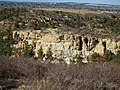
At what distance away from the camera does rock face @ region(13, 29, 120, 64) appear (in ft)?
126

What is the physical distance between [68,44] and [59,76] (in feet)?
104

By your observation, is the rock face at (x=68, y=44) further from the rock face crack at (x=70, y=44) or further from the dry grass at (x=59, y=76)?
the dry grass at (x=59, y=76)

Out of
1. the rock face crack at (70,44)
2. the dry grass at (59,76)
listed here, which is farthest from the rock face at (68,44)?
the dry grass at (59,76)

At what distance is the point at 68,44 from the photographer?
39406 millimetres

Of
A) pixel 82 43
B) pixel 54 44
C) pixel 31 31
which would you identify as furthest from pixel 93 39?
pixel 31 31

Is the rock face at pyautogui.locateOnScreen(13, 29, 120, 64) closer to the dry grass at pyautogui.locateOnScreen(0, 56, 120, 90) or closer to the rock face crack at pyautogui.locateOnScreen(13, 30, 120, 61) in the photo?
the rock face crack at pyautogui.locateOnScreen(13, 30, 120, 61)

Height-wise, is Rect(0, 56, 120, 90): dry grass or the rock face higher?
Rect(0, 56, 120, 90): dry grass

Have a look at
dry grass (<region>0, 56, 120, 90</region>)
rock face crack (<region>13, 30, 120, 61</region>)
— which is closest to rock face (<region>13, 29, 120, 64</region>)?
rock face crack (<region>13, 30, 120, 61</region>)

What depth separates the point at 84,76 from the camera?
8.80 metres

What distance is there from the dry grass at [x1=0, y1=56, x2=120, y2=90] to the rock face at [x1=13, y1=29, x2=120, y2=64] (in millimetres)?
28130

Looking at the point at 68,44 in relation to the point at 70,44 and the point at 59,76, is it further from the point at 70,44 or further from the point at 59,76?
the point at 59,76

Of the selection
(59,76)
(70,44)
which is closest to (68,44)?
(70,44)

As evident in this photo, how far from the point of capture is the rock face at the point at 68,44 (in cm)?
3844

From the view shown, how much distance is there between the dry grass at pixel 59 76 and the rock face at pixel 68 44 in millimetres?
28130
